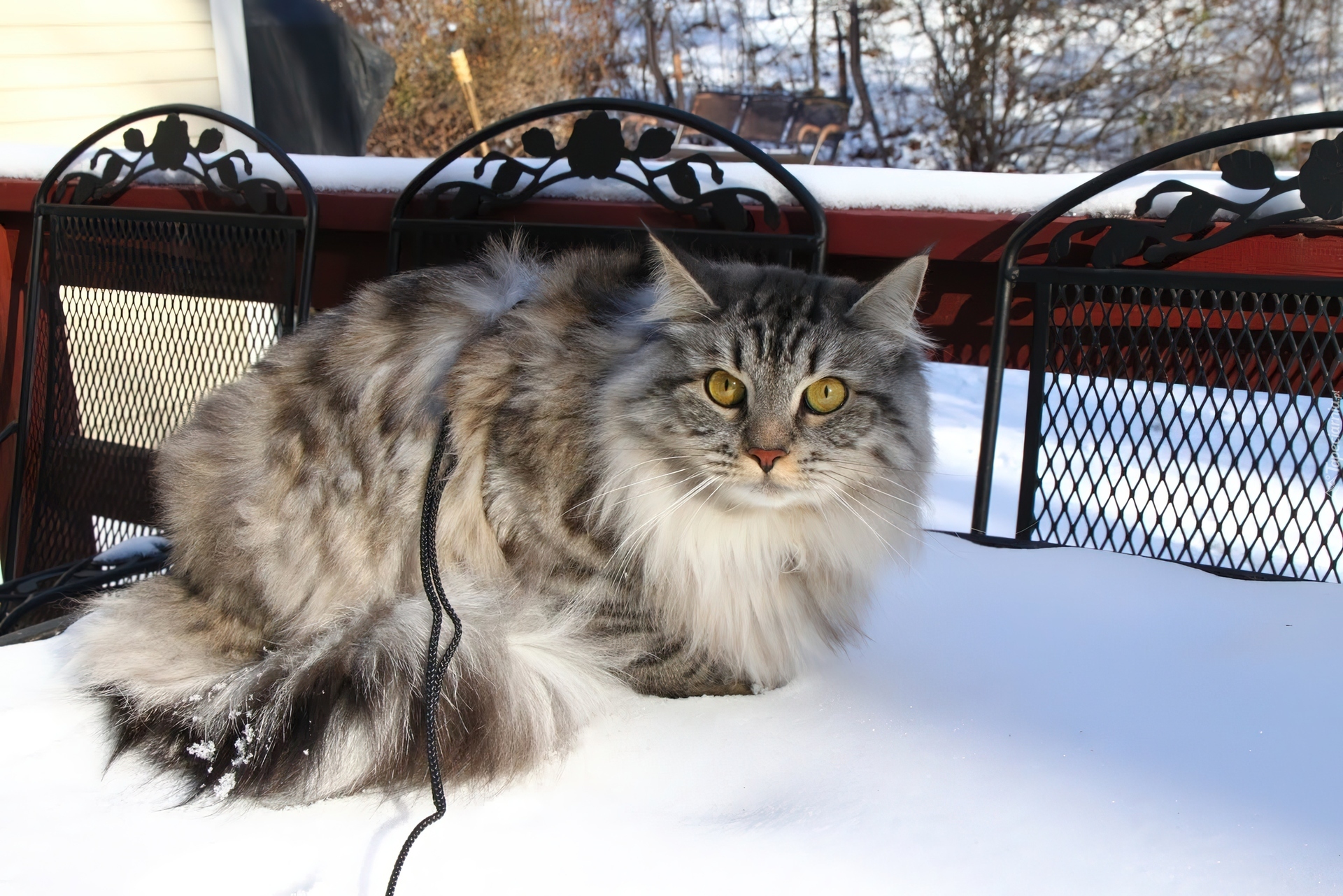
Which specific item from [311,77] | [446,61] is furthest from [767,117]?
[311,77]

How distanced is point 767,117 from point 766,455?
8518 mm

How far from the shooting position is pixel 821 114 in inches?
349

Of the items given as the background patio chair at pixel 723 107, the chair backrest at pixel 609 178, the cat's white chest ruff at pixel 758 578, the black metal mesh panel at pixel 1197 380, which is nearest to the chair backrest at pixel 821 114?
the background patio chair at pixel 723 107

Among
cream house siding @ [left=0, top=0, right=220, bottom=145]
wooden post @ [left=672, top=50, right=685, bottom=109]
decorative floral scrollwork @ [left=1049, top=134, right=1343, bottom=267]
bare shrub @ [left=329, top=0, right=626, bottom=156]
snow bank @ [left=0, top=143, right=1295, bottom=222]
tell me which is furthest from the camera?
wooden post @ [left=672, top=50, right=685, bottom=109]

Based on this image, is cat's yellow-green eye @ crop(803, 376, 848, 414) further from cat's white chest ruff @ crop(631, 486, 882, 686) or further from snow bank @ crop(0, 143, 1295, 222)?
snow bank @ crop(0, 143, 1295, 222)

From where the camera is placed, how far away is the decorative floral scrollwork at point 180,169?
2.22m

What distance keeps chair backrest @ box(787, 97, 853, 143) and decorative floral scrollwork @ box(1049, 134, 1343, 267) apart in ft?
25.3

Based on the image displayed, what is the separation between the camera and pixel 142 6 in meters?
4.10

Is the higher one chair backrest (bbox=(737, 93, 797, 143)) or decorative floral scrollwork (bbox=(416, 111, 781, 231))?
chair backrest (bbox=(737, 93, 797, 143))

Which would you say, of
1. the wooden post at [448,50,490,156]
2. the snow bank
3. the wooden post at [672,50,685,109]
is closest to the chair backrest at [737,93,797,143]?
the wooden post at [672,50,685,109]

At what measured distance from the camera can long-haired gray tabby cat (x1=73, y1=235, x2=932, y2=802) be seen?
1.20 metres

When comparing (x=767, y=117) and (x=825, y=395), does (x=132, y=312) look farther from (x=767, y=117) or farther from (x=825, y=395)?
(x=767, y=117)

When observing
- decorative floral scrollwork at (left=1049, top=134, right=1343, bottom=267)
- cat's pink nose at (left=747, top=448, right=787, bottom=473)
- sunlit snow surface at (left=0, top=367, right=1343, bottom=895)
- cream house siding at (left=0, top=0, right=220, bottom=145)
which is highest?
cream house siding at (left=0, top=0, right=220, bottom=145)

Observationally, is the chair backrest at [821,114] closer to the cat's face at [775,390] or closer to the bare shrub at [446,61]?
the bare shrub at [446,61]
